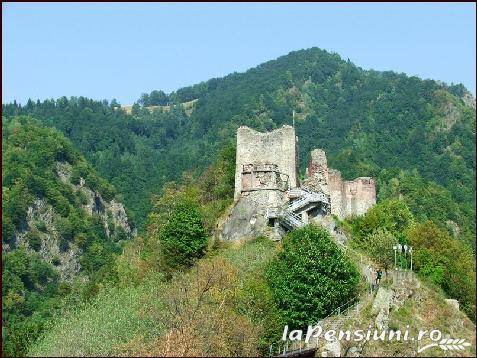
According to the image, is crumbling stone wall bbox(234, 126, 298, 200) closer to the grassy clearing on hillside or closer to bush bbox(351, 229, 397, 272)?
bush bbox(351, 229, 397, 272)

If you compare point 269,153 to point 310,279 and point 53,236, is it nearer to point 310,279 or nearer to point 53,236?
point 310,279

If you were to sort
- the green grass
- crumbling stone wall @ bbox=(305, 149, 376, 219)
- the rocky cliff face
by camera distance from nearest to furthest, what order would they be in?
the green grass → crumbling stone wall @ bbox=(305, 149, 376, 219) → the rocky cliff face

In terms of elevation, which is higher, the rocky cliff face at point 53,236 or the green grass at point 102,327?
the rocky cliff face at point 53,236

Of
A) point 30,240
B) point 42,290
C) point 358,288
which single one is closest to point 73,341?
point 358,288

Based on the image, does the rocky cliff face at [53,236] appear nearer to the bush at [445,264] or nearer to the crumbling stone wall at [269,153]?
the crumbling stone wall at [269,153]

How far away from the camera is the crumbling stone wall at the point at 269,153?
66.4 metres

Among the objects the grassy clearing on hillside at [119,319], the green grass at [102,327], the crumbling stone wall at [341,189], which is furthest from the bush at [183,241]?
the crumbling stone wall at [341,189]

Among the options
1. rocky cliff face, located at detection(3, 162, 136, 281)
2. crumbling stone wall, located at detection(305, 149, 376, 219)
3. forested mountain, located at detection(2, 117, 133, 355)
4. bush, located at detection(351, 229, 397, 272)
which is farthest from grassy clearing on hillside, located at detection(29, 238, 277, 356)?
rocky cliff face, located at detection(3, 162, 136, 281)

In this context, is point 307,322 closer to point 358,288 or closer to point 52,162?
point 358,288

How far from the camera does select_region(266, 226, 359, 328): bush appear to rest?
5238 centimetres

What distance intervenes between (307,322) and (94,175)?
13761 cm

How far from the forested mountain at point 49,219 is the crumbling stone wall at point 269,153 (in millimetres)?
71249

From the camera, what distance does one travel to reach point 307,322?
5212 cm

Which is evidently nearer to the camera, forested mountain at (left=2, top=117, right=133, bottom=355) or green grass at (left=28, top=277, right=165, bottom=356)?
green grass at (left=28, top=277, right=165, bottom=356)
